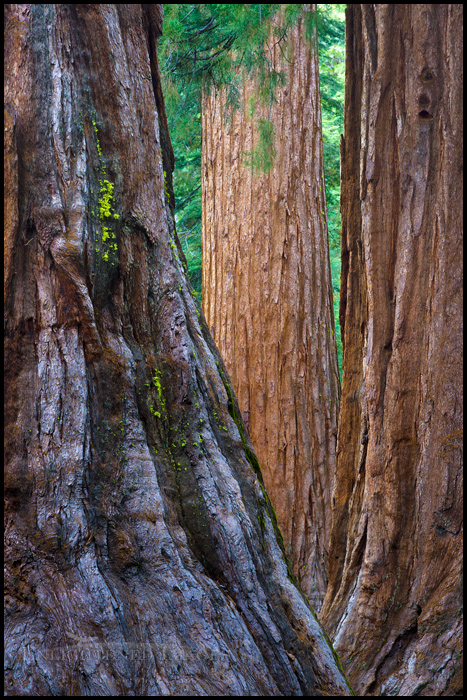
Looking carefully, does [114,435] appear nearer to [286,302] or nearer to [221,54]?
[286,302]

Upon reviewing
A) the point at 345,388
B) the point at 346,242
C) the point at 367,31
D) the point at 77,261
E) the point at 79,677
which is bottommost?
the point at 79,677

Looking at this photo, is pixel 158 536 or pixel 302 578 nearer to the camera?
pixel 158 536

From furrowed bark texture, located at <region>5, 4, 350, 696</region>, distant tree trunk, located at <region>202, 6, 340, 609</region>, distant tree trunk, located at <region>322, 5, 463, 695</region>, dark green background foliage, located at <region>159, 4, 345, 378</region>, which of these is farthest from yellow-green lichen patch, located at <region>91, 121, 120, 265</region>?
distant tree trunk, located at <region>202, 6, 340, 609</region>

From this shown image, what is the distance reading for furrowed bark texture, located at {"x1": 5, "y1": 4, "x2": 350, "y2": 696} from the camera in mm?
2021

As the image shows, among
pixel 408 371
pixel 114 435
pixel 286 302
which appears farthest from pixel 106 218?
pixel 286 302

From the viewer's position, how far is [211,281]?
6.03m

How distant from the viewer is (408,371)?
3012mm

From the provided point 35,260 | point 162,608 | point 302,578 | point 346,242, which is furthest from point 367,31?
point 302,578

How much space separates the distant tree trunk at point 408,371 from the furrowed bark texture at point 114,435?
2.18 ft

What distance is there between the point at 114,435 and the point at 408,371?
62.4 inches

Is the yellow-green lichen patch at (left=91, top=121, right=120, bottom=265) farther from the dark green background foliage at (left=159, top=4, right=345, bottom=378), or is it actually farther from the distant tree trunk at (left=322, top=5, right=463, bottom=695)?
the dark green background foliage at (left=159, top=4, right=345, bottom=378)

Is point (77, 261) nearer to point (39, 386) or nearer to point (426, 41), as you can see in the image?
point (39, 386)

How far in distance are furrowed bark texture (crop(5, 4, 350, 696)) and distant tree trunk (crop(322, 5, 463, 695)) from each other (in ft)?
2.18

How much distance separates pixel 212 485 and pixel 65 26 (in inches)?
82.1
